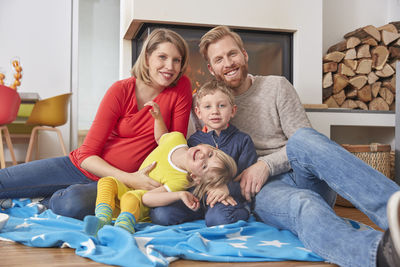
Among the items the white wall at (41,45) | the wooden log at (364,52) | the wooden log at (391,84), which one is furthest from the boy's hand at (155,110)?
the white wall at (41,45)

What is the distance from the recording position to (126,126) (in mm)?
1540

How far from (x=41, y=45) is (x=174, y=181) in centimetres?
344

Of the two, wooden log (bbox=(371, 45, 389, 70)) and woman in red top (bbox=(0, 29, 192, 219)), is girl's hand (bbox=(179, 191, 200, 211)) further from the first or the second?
wooden log (bbox=(371, 45, 389, 70))

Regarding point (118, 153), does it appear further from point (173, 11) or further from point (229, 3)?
point (229, 3)

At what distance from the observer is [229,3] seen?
2578 millimetres

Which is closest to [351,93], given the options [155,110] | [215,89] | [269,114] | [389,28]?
[389,28]

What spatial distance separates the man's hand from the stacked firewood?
1.70 metres

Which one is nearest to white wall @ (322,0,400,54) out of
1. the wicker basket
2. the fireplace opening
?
the fireplace opening

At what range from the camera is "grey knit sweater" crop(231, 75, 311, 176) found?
1478 millimetres

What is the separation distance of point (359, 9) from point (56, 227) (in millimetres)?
2855

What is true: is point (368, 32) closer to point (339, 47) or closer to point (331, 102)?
point (339, 47)

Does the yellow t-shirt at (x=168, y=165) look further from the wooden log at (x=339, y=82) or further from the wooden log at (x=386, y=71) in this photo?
the wooden log at (x=386, y=71)

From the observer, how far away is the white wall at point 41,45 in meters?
4.08

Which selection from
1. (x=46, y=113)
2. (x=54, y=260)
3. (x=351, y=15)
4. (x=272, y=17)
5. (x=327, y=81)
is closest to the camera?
(x=54, y=260)
